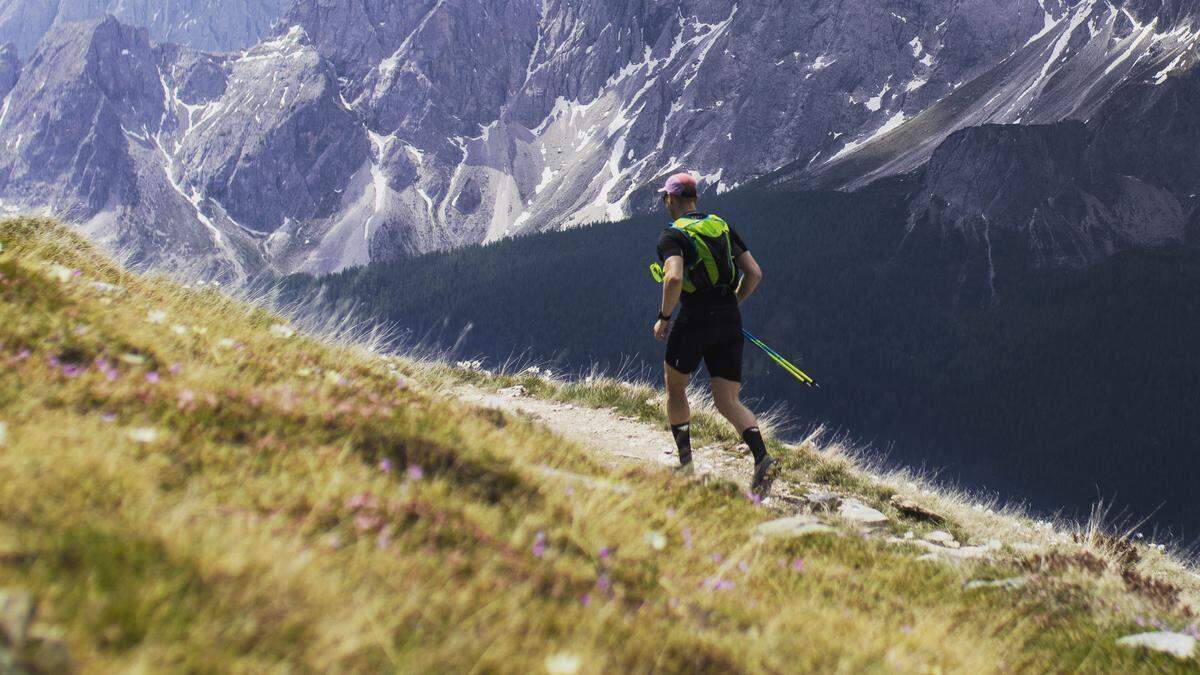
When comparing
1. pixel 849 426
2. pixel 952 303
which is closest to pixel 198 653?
pixel 849 426

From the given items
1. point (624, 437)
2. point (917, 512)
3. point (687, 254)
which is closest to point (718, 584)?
point (687, 254)

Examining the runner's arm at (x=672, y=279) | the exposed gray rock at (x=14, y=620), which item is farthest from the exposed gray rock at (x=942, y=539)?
the exposed gray rock at (x=14, y=620)

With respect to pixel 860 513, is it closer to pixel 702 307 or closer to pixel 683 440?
pixel 683 440

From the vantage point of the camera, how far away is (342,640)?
2.08 meters

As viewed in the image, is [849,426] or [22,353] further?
[849,426]

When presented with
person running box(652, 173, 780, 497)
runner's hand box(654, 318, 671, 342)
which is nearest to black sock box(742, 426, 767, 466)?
person running box(652, 173, 780, 497)

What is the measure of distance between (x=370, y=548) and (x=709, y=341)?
5840mm

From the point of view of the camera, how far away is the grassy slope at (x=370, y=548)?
2088mm

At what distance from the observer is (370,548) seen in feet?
8.86

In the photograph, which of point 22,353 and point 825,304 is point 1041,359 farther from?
point 22,353

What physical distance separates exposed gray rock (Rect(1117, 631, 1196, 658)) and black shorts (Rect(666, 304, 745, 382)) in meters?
4.20

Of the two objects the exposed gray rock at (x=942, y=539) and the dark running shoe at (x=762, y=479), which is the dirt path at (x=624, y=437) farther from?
the exposed gray rock at (x=942, y=539)

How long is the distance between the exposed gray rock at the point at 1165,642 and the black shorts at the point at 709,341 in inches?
165

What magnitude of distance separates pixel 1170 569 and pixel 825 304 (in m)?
198
